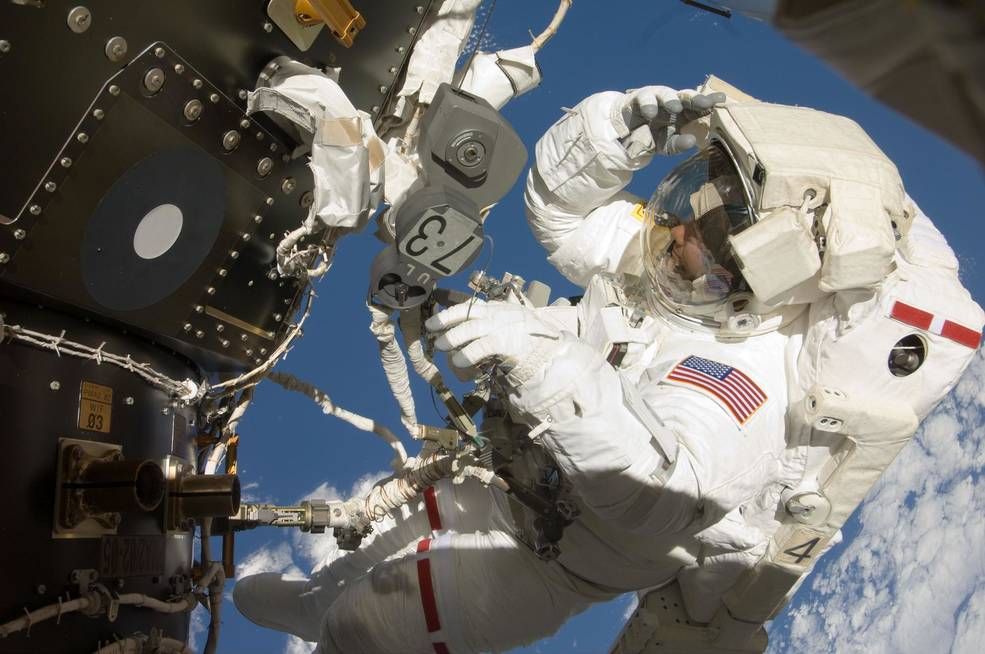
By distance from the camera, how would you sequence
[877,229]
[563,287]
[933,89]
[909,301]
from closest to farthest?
[933,89] < [877,229] < [909,301] < [563,287]

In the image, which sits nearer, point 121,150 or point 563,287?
point 121,150

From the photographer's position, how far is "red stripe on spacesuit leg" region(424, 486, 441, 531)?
2.49m

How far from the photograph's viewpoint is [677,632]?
241 cm

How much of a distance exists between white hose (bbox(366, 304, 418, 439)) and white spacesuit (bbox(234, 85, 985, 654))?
1.01ft

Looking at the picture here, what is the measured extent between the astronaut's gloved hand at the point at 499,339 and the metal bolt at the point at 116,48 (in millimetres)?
691

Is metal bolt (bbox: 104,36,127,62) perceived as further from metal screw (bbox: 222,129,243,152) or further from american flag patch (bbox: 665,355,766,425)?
american flag patch (bbox: 665,355,766,425)

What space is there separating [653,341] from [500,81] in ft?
2.48

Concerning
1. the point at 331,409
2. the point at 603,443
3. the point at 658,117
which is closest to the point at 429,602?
the point at 331,409

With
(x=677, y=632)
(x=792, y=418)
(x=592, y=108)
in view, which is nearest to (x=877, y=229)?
(x=792, y=418)

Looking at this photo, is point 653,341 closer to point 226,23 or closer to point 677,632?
point 677,632

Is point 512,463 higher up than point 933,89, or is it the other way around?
point 933,89

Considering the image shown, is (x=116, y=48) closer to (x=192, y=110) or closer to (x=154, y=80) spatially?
(x=154, y=80)

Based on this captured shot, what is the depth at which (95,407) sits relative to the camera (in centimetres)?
169

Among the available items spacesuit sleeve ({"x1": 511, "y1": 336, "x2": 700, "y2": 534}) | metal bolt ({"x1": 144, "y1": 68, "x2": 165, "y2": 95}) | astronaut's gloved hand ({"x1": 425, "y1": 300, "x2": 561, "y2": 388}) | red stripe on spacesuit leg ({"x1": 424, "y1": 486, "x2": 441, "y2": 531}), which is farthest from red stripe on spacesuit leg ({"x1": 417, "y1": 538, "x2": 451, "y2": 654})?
metal bolt ({"x1": 144, "y1": 68, "x2": 165, "y2": 95})
